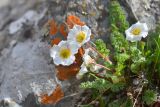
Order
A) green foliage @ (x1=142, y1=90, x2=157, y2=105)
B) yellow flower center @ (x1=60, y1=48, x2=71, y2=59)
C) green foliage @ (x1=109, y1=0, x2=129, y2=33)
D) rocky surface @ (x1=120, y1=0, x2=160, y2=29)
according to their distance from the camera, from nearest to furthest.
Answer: green foliage @ (x1=142, y1=90, x2=157, y2=105)
yellow flower center @ (x1=60, y1=48, x2=71, y2=59)
green foliage @ (x1=109, y1=0, x2=129, y2=33)
rocky surface @ (x1=120, y1=0, x2=160, y2=29)

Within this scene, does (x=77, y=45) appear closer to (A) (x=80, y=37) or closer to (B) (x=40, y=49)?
(A) (x=80, y=37)

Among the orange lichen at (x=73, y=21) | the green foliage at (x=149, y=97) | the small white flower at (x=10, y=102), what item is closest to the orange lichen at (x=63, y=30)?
the orange lichen at (x=73, y=21)

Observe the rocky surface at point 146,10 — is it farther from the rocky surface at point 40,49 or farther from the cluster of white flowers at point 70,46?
the cluster of white flowers at point 70,46

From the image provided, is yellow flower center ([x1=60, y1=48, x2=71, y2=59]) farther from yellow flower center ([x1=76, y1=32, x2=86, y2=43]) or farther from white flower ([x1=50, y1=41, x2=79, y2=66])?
yellow flower center ([x1=76, y1=32, x2=86, y2=43])

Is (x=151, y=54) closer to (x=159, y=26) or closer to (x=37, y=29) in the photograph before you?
(x=159, y=26)

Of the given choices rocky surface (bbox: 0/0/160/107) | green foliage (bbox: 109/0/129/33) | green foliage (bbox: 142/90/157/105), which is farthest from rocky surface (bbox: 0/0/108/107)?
green foliage (bbox: 142/90/157/105)

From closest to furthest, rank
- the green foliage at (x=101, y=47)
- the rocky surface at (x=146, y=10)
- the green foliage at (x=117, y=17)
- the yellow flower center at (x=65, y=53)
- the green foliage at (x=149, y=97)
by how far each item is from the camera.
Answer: the green foliage at (x=149, y=97)
the yellow flower center at (x=65, y=53)
the green foliage at (x=101, y=47)
the green foliage at (x=117, y=17)
the rocky surface at (x=146, y=10)

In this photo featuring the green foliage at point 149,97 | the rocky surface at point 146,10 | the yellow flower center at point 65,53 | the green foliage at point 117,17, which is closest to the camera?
the green foliage at point 149,97
